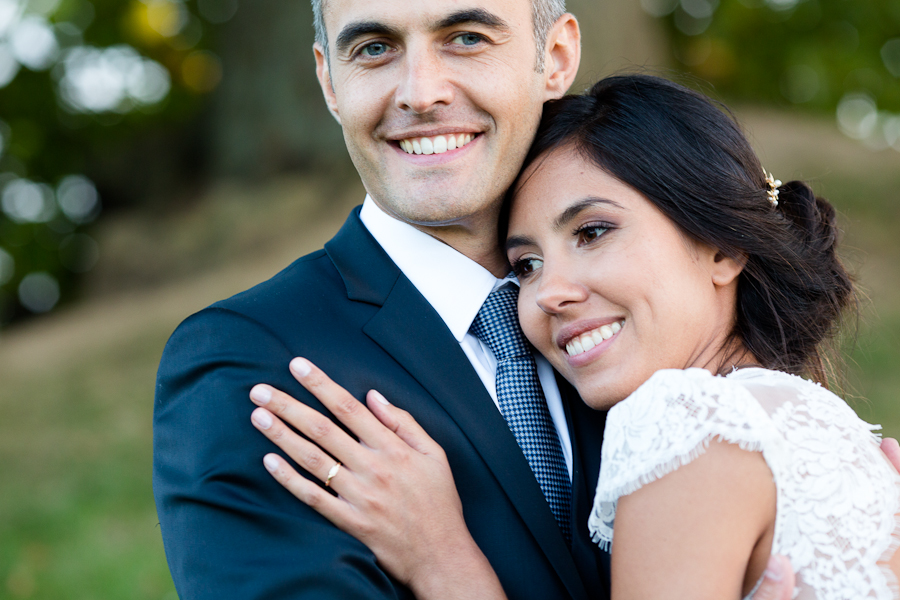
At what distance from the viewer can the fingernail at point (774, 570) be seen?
5.79 feet

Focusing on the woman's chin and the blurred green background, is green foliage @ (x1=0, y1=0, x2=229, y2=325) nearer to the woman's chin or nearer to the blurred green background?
the blurred green background

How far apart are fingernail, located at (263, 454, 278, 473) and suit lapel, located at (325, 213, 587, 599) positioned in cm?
45

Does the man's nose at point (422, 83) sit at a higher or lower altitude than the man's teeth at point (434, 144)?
higher

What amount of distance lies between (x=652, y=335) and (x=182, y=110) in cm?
1148

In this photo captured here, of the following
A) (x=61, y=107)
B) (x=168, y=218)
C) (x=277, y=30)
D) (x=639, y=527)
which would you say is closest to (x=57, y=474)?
(x=168, y=218)

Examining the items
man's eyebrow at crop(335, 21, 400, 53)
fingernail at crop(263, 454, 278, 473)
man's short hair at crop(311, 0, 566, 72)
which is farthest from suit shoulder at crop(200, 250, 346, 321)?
man's short hair at crop(311, 0, 566, 72)

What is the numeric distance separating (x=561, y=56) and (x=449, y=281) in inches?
35.7

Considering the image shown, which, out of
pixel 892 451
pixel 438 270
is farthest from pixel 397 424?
pixel 892 451

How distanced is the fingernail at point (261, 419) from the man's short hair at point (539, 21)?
4.06ft

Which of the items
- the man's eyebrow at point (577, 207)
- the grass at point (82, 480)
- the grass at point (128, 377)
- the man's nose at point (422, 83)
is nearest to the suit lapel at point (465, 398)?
the man's eyebrow at point (577, 207)

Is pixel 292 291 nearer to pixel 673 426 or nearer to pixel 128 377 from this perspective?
pixel 673 426

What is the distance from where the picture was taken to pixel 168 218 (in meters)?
10.7

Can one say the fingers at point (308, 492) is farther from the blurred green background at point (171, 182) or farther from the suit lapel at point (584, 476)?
the blurred green background at point (171, 182)

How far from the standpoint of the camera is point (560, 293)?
7.38 ft
